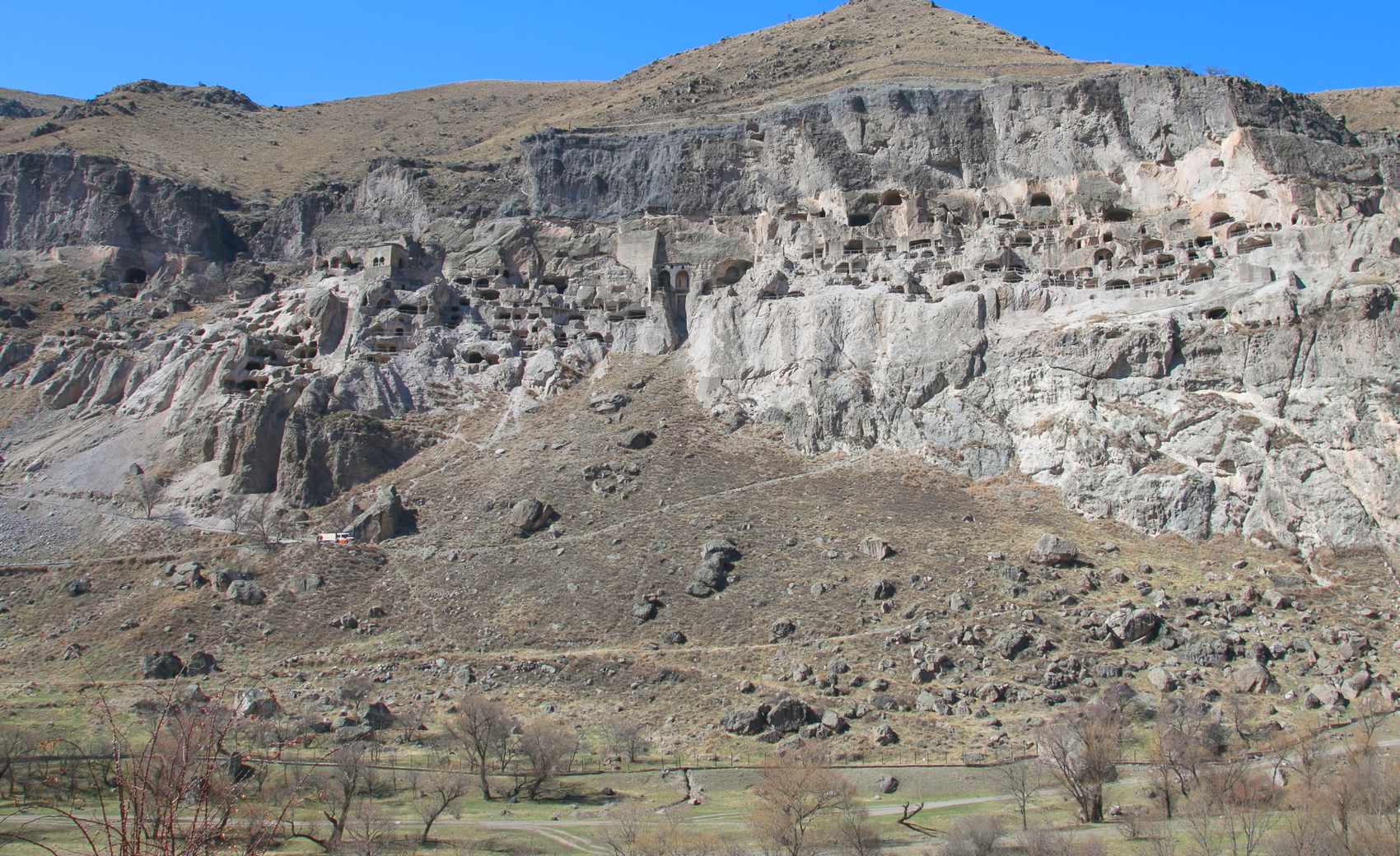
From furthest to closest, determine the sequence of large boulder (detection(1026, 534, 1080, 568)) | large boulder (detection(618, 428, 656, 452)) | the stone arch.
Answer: the stone arch → large boulder (detection(618, 428, 656, 452)) → large boulder (detection(1026, 534, 1080, 568))

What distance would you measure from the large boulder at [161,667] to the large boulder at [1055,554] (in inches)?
1336

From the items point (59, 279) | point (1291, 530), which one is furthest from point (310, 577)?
point (59, 279)

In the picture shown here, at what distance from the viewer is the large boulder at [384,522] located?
49.2 meters

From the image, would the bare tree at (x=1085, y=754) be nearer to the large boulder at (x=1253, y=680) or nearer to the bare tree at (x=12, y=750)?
the large boulder at (x=1253, y=680)

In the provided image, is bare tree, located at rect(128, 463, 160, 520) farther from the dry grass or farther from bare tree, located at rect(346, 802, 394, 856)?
bare tree, located at rect(346, 802, 394, 856)

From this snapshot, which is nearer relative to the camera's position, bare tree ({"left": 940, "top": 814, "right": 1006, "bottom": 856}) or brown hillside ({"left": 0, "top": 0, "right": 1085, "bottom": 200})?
bare tree ({"left": 940, "top": 814, "right": 1006, "bottom": 856})

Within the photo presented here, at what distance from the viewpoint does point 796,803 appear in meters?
26.0

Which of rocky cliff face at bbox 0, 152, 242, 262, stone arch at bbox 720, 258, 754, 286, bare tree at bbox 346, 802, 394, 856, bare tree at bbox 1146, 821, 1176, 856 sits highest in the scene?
rocky cliff face at bbox 0, 152, 242, 262

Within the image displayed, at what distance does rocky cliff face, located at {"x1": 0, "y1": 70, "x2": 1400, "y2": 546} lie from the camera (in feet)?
150

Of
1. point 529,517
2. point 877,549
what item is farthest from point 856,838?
point 529,517

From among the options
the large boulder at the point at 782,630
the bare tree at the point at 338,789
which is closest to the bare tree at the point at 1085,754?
the large boulder at the point at 782,630

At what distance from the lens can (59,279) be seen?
78562mm

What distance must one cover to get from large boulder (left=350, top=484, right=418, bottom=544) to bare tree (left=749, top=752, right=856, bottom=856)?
26078 millimetres

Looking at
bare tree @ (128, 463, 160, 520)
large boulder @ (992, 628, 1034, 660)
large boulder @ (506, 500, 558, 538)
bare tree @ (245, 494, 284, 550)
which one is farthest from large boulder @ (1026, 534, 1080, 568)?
bare tree @ (128, 463, 160, 520)
